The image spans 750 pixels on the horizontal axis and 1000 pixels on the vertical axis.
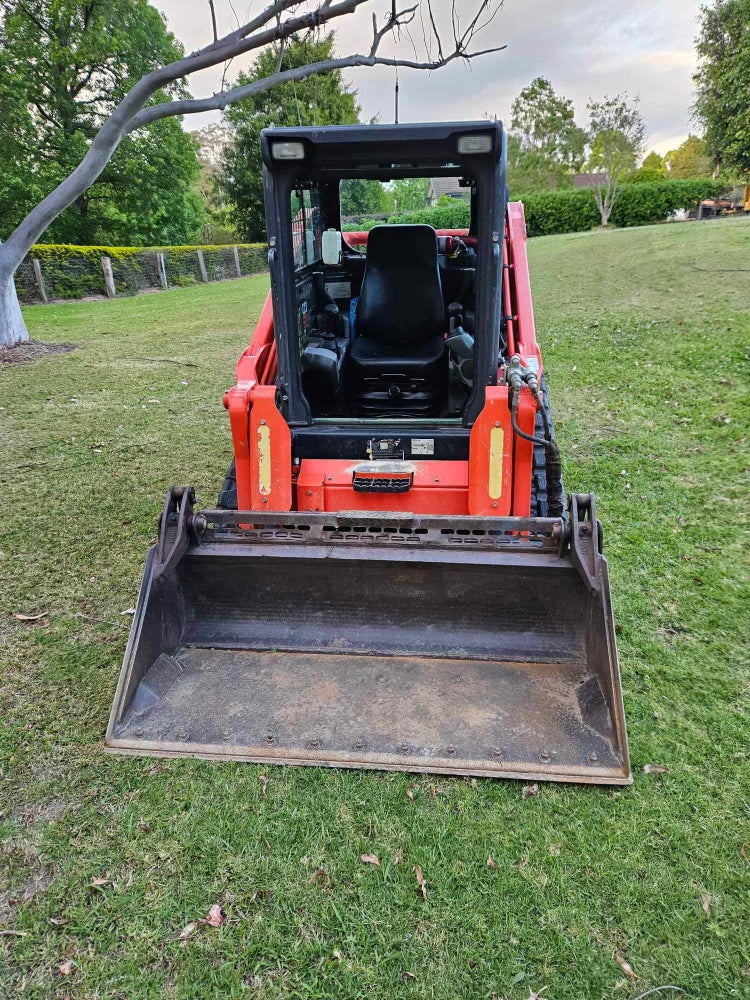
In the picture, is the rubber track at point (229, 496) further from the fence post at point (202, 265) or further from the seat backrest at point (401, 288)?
the fence post at point (202, 265)

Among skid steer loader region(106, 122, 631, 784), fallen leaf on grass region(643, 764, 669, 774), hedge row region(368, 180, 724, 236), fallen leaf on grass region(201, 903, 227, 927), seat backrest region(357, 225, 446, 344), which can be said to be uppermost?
hedge row region(368, 180, 724, 236)

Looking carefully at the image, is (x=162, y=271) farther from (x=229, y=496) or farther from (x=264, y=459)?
(x=264, y=459)

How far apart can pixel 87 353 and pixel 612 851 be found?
10.7 meters

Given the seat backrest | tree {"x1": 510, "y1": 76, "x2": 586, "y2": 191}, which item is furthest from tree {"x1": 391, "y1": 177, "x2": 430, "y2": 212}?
tree {"x1": 510, "y1": 76, "x2": 586, "y2": 191}

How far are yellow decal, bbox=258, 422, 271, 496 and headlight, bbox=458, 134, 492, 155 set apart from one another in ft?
5.34

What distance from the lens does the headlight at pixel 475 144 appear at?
9.82 ft

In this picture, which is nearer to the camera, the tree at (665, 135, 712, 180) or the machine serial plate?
the machine serial plate

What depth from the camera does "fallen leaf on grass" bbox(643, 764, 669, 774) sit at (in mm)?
2566

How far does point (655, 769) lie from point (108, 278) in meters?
20.0

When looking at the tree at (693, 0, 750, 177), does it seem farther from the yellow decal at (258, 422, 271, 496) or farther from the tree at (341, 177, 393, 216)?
the yellow decal at (258, 422, 271, 496)

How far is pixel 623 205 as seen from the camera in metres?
30.4

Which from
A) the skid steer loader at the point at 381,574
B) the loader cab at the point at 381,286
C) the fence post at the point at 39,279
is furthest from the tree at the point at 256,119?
the skid steer loader at the point at 381,574

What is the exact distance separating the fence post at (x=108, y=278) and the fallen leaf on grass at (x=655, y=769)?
20.0m

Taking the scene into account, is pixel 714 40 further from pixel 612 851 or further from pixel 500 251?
pixel 612 851
